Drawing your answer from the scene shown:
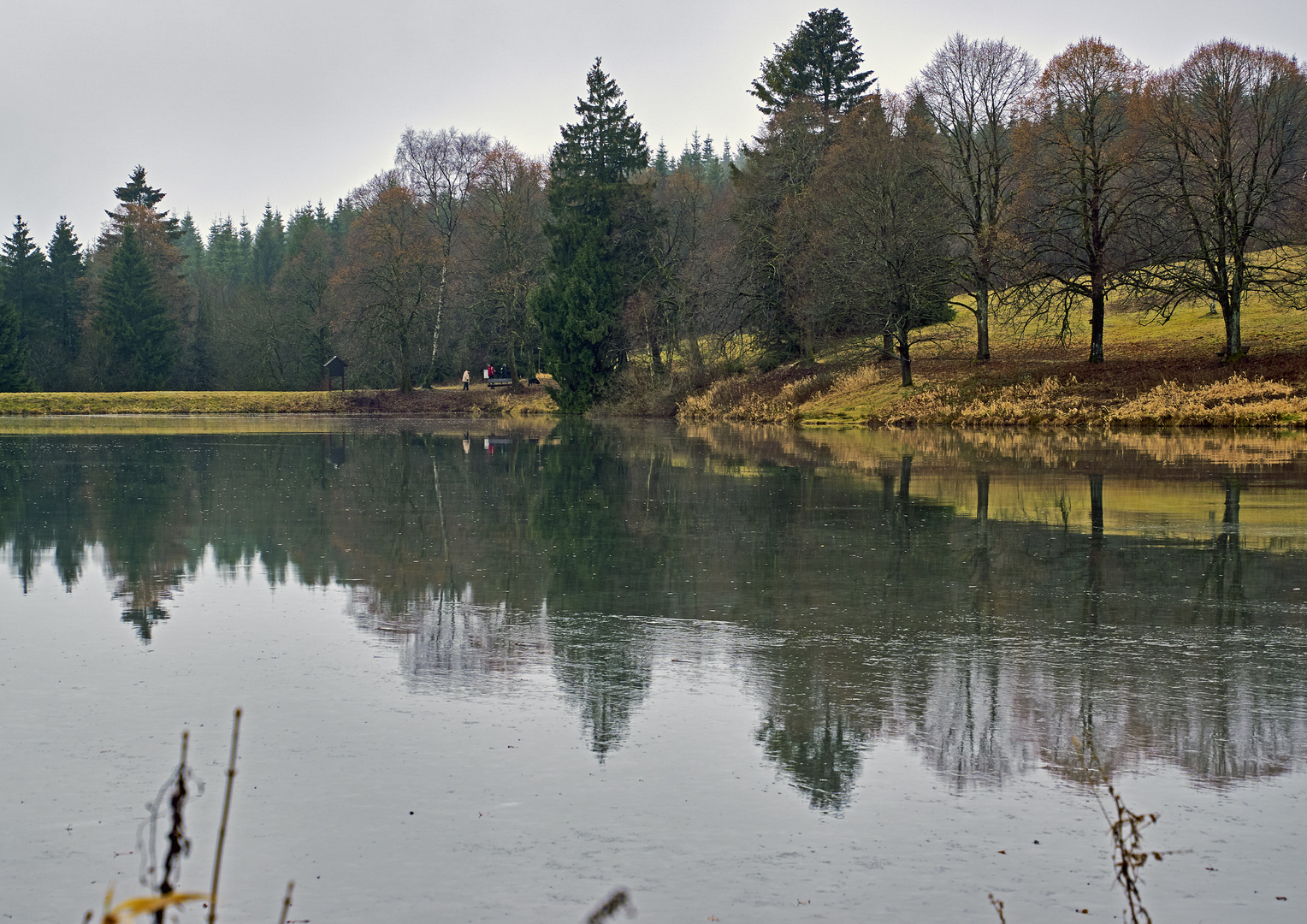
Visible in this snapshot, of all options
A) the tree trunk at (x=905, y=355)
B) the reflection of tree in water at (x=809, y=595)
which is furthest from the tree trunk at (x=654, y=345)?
the reflection of tree in water at (x=809, y=595)

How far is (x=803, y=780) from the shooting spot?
5.79 meters

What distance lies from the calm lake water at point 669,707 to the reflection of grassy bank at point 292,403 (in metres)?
48.0

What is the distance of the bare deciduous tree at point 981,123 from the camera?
43.4m

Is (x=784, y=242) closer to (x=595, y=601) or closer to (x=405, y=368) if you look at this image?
(x=405, y=368)

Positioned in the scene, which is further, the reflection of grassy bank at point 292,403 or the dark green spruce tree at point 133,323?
the dark green spruce tree at point 133,323

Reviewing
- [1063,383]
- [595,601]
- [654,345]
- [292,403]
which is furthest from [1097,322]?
[292,403]

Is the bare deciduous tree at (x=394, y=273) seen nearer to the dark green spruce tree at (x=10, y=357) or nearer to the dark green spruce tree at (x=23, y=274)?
the dark green spruce tree at (x=10, y=357)

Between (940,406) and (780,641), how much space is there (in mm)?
34182

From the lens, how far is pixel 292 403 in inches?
2813

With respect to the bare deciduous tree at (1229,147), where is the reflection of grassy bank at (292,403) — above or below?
below

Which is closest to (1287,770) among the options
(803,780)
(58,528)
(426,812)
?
(803,780)

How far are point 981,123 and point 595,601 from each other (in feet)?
128

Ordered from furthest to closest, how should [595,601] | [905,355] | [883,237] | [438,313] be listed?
[438,313] < [905,355] < [883,237] < [595,601]

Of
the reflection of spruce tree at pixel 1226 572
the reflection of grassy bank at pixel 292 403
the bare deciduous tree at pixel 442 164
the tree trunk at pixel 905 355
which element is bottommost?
the reflection of spruce tree at pixel 1226 572
